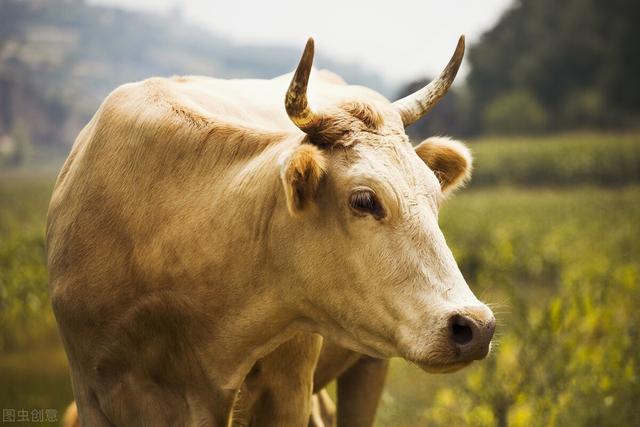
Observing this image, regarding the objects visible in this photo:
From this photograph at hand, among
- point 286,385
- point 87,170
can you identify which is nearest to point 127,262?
point 87,170

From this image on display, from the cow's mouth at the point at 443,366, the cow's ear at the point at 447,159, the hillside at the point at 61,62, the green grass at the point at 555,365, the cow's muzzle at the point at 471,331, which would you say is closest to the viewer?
the cow's muzzle at the point at 471,331

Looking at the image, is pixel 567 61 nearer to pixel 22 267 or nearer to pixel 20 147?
pixel 20 147

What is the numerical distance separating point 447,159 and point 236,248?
112 cm

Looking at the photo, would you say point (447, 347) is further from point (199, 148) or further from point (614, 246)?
point (614, 246)

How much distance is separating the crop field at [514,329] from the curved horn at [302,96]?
3.75ft

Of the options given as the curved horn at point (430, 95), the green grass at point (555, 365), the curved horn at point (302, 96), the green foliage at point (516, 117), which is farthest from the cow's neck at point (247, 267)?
the green foliage at point (516, 117)

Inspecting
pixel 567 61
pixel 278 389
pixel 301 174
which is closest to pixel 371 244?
pixel 301 174

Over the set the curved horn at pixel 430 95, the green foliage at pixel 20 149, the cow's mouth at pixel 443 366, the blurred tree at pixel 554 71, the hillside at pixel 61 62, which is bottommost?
the blurred tree at pixel 554 71

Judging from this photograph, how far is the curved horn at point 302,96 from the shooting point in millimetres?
2714

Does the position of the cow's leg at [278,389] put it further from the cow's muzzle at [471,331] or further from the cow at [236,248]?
the cow's muzzle at [471,331]

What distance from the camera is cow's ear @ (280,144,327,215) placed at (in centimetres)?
287

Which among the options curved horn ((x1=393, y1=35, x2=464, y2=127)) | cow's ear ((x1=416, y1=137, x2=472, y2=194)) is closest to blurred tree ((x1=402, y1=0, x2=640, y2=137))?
cow's ear ((x1=416, y1=137, x2=472, y2=194))

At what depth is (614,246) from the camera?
14172mm

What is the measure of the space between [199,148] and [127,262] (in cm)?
62
